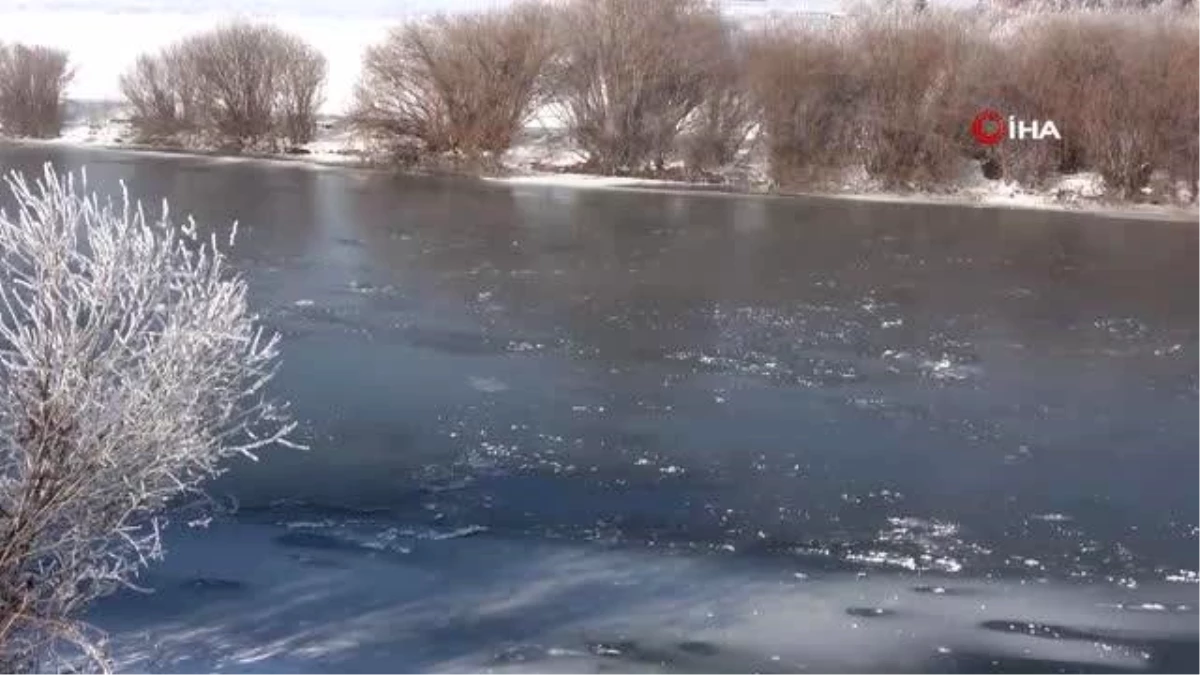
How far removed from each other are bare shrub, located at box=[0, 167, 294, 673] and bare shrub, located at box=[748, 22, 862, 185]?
23.6 meters

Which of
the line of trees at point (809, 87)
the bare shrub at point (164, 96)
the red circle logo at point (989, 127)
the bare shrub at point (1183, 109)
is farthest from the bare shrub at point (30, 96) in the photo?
the bare shrub at point (1183, 109)

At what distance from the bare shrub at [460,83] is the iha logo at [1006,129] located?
8974mm

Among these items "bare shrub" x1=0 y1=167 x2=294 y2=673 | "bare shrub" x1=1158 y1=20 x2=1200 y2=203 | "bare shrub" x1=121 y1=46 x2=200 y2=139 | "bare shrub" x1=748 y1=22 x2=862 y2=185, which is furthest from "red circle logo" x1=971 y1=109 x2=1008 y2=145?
"bare shrub" x1=0 y1=167 x2=294 y2=673

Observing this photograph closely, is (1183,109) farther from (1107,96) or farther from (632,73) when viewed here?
(632,73)

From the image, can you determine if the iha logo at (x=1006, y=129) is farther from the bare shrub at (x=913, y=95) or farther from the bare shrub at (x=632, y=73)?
the bare shrub at (x=632, y=73)

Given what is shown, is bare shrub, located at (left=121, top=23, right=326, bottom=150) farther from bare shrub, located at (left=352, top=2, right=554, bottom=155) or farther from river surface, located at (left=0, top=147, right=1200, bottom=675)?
river surface, located at (left=0, top=147, right=1200, bottom=675)

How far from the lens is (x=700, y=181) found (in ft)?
102

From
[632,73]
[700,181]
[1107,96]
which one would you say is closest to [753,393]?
[700,181]

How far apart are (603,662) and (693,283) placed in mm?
11222

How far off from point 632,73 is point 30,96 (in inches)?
542

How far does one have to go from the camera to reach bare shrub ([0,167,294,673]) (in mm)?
7180

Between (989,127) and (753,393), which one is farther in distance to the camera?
(989,127)

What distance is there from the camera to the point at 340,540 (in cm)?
1088

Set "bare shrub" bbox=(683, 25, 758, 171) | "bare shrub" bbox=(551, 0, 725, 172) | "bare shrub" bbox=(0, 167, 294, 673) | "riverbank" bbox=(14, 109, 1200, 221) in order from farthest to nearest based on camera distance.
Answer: "bare shrub" bbox=(551, 0, 725, 172)
"bare shrub" bbox=(683, 25, 758, 171)
"riverbank" bbox=(14, 109, 1200, 221)
"bare shrub" bbox=(0, 167, 294, 673)
